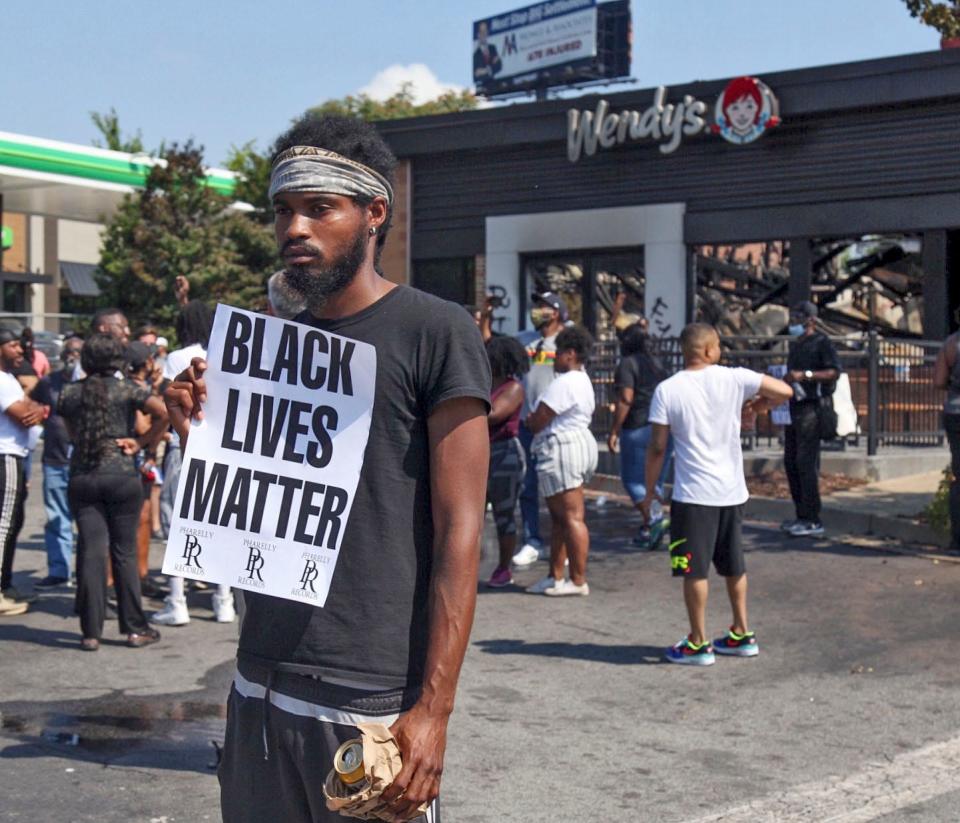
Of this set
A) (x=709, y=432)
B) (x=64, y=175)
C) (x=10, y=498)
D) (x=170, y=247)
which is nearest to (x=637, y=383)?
(x=709, y=432)

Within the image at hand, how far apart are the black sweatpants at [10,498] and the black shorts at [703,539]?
13.2ft

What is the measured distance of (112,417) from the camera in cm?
774

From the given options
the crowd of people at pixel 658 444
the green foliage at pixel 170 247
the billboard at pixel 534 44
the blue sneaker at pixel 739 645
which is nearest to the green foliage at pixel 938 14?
the crowd of people at pixel 658 444

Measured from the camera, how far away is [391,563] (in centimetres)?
263

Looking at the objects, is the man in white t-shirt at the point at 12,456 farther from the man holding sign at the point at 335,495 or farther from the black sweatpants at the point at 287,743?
the black sweatpants at the point at 287,743

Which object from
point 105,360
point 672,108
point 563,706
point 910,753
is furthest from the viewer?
point 672,108

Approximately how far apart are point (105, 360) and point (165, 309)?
25.0 metres

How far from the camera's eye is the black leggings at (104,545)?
25.2 ft

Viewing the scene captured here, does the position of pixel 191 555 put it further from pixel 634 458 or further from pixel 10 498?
pixel 634 458

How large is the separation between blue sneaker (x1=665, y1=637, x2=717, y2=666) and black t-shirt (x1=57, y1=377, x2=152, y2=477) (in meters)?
3.18

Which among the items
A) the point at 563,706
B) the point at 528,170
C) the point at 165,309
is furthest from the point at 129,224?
the point at 563,706

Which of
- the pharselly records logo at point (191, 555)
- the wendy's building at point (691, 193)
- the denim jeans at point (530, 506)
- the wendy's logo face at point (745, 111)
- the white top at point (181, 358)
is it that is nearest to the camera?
the pharselly records logo at point (191, 555)

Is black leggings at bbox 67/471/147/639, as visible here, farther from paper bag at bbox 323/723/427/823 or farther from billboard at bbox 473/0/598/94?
billboard at bbox 473/0/598/94

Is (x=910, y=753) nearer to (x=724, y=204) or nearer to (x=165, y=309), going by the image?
(x=724, y=204)
